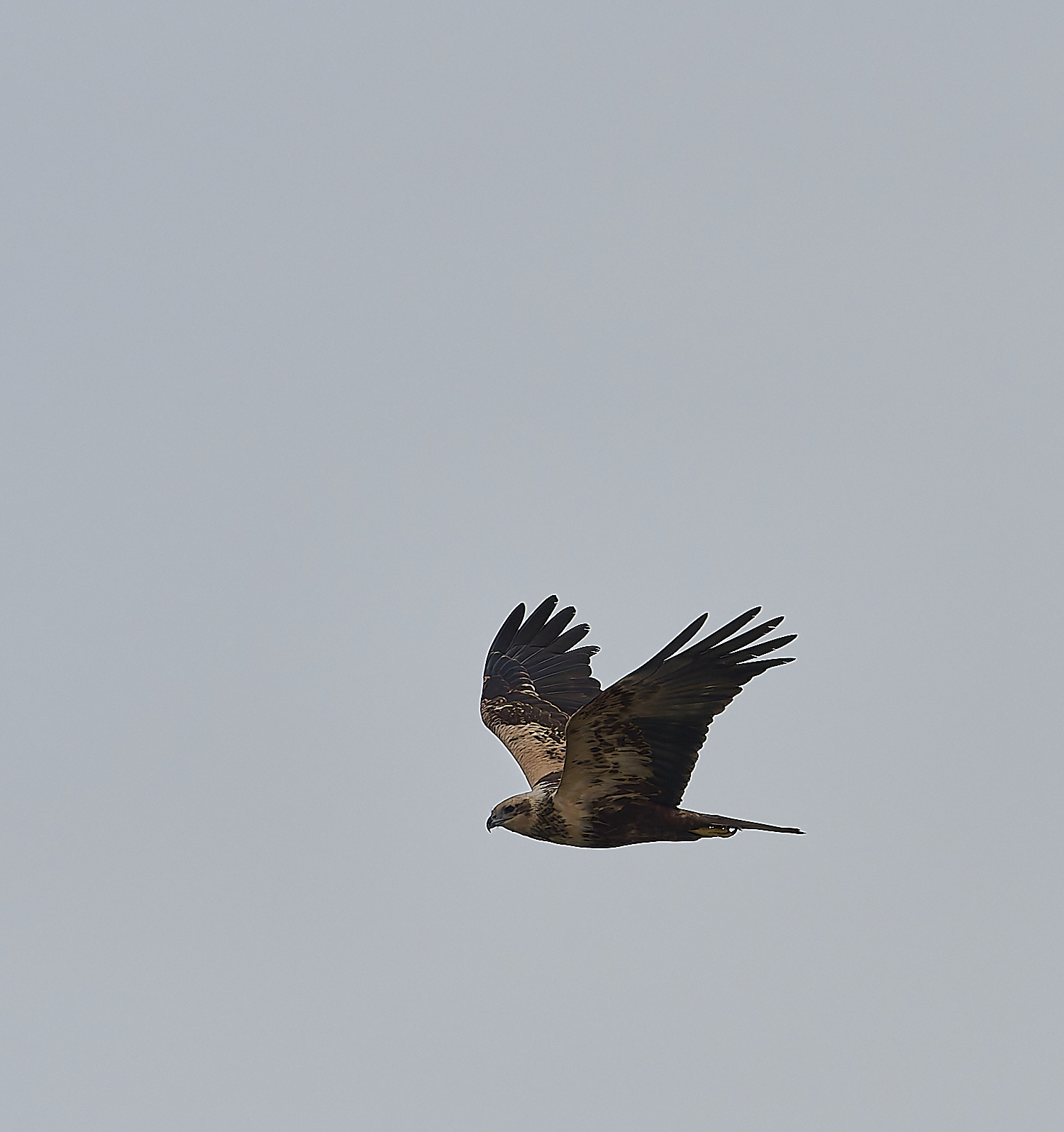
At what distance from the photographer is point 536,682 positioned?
19047 mm

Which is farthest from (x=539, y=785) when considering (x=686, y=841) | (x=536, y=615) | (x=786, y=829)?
(x=536, y=615)

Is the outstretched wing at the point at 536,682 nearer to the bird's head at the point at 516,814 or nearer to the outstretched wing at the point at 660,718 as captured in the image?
the bird's head at the point at 516,814

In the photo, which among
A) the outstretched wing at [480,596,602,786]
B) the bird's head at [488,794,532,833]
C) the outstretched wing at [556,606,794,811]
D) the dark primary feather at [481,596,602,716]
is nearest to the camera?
the outstretched wing at [556,606,794,811]

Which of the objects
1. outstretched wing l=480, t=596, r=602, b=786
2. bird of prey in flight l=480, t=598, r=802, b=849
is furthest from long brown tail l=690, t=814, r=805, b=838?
outstretched wing l=480, t=596, r=602, b=786

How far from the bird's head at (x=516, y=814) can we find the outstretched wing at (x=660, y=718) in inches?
24.8

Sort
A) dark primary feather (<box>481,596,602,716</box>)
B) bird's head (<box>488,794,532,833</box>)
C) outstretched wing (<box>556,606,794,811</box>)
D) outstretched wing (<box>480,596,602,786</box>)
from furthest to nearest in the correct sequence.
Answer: dark primary feather (<box>481,596,602,716</box>) → outstretched wing (<box>480,596,602,786</box>) → bird's head (<box>488,794,532,833</box>) → outstretched wing (<box>556,606,794,811</box>)

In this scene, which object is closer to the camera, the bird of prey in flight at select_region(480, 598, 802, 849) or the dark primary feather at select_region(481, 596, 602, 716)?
the bird of prey in flight at select_region(480, 598, 802, 849)

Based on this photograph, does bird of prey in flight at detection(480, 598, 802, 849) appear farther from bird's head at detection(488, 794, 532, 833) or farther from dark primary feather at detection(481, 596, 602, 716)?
dark primary feather at detection(481, 596, 602, 716)

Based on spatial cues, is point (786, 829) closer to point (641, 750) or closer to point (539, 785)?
point (641, 750)

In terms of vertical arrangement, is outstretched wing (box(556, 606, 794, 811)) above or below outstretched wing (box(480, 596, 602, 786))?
below

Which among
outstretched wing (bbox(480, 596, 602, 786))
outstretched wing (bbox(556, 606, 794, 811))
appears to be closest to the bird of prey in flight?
outstretched wing (bbox(556, 606, 794, 811))

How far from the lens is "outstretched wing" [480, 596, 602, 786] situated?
17.9 m

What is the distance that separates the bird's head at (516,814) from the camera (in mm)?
15156

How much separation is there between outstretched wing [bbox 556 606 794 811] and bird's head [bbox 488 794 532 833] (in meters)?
0.63
